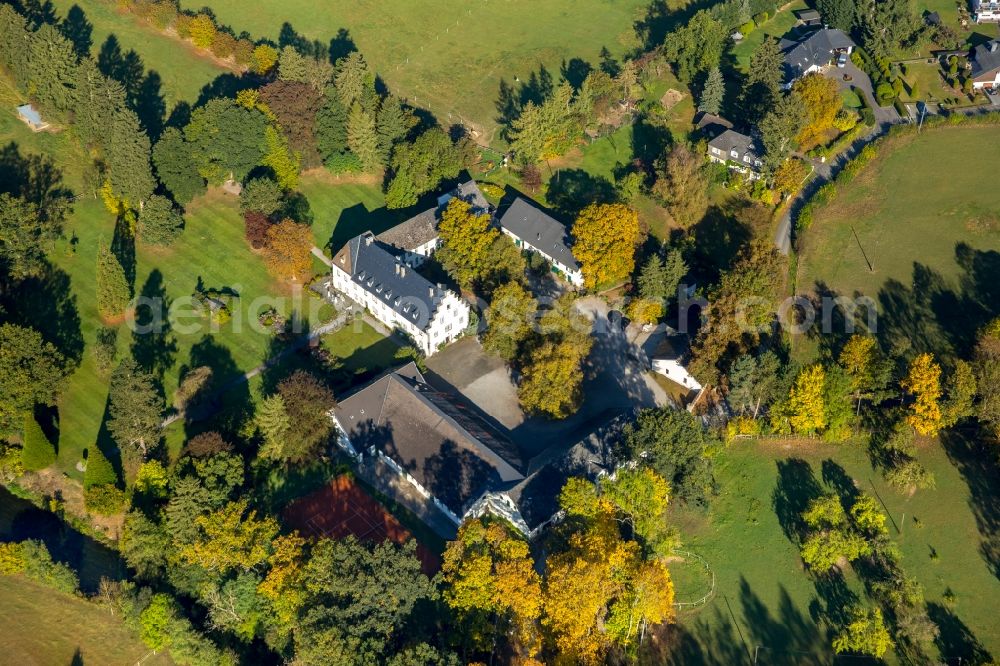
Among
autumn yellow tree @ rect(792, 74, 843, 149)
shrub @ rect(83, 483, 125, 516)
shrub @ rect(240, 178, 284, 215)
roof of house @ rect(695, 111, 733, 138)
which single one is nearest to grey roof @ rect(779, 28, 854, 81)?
autumn yellow tree @ rect(792, 74, 843, 149)

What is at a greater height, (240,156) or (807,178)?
(240,156)

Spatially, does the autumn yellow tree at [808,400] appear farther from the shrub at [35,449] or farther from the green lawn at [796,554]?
the shrub at [35,449]

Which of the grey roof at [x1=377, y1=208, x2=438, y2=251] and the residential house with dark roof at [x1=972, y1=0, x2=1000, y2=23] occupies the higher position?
the grey roof at [x1=377, y1=208, x2=438, y2=251]

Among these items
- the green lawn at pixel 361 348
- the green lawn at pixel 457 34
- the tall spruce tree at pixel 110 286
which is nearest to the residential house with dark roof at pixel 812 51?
the green lawn at pixel 457 34

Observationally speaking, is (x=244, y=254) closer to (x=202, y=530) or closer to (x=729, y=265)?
(x=202, y=530)

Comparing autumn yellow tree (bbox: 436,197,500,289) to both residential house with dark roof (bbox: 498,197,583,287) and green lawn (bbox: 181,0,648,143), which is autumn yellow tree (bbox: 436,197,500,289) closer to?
residential house with dark roof (bbox: 498,197,583,287)

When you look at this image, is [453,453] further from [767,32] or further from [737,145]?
[767,32]

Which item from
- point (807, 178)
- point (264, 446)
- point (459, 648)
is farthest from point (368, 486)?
point (807, 178)
